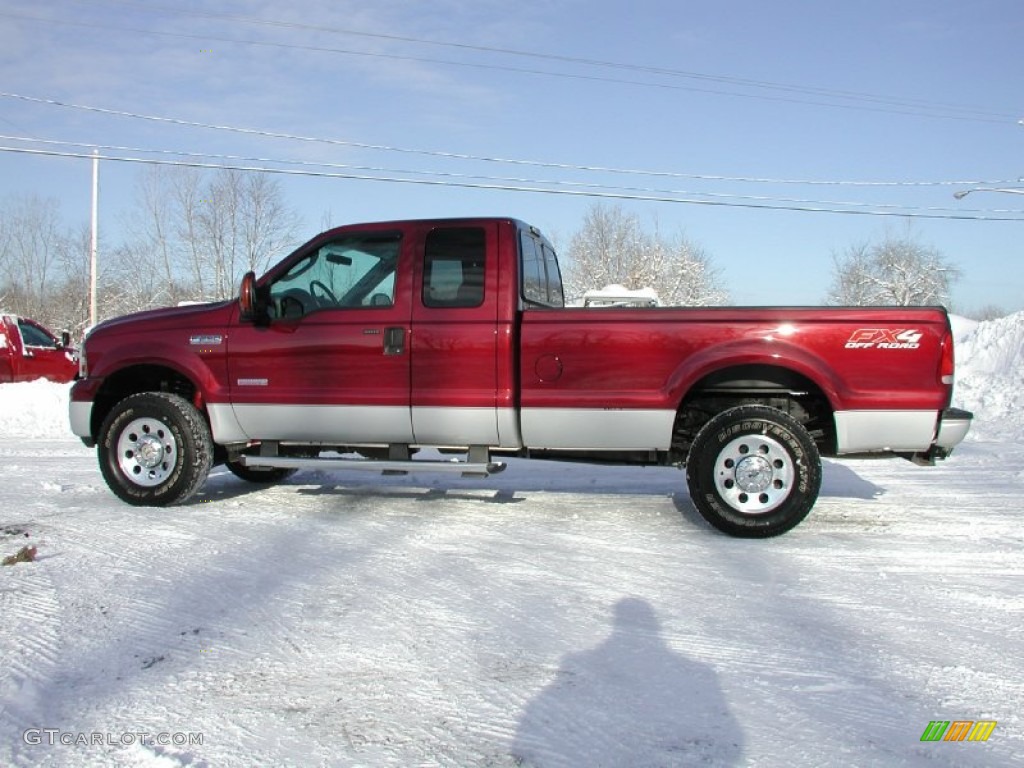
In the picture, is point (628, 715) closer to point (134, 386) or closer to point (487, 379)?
point (487, 379)

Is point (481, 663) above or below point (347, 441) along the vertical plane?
below

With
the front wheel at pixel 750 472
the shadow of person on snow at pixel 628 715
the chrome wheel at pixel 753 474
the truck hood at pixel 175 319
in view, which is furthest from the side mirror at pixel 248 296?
the shadow of person on snow at pixel 628 715

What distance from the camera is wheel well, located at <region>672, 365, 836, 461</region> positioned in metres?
5.04

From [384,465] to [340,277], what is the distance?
55.7 inches

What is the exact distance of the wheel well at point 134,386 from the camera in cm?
601

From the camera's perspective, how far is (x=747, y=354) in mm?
4844

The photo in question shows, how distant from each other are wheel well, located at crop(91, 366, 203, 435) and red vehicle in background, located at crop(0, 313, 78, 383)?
9631mm

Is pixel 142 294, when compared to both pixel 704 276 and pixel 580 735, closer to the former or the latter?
pixel 704 276

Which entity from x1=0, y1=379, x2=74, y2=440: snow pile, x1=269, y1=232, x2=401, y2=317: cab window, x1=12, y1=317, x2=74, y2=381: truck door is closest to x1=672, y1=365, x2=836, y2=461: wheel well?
x1=269, y1=232, x2=401, y2=317: cab window

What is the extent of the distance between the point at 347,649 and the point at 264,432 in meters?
3.04

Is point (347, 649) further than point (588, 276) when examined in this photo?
No

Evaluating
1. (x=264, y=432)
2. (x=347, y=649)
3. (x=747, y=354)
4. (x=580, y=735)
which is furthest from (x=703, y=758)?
(x=264, y=432)

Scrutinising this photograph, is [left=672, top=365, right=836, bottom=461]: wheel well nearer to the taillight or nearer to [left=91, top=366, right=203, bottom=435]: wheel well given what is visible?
the taillight

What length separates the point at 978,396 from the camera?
43.1 feet
